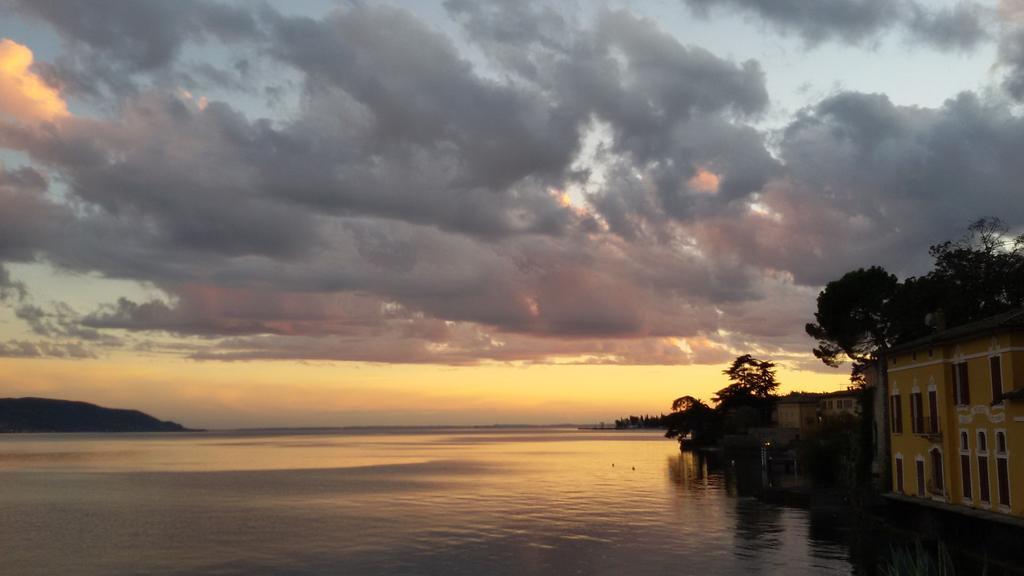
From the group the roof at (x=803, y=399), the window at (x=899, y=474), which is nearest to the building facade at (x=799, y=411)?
the roof at (x=803, y=399)

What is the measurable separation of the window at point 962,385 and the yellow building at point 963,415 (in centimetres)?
5

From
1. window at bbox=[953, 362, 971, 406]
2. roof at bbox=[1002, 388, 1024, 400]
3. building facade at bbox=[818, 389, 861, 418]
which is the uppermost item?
building facade at bbox=[818, 389, 861, 418]

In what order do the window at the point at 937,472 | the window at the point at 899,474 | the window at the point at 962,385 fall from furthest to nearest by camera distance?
the window at the point at 899,474, the window at the point at 937,472, the window at the point at 962,385

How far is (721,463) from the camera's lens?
142875mm

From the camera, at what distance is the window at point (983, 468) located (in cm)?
4431

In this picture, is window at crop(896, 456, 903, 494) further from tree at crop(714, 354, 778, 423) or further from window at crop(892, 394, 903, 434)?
tree at crop(714, 354, 778, 423)

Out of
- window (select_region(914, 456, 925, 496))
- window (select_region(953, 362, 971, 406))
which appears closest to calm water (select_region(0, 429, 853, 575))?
window (select_region(914, 456, 925, 496))

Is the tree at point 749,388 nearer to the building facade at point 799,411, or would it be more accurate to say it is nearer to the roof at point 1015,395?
the building facade at point 799,411

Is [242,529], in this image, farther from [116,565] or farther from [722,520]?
[722,520]

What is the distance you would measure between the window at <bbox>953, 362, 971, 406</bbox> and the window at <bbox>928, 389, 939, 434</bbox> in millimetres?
2360

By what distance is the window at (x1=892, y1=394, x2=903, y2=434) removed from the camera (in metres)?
56.0

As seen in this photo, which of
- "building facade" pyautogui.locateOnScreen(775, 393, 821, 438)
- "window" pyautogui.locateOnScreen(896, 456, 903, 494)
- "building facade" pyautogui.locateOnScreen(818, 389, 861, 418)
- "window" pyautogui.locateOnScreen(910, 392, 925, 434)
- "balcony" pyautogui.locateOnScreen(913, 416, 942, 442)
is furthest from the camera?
"building facade" pyautogui.locateOnScreen(775, 393, 821, 438)

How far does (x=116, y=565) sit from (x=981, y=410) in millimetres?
47312

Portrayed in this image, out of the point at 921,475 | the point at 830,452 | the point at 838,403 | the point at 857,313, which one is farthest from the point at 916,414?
the point at 838,403
